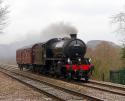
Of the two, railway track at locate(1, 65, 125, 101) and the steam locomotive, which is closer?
railway track at locate(1, 65, 125, 101)

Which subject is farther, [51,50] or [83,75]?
[51,50]

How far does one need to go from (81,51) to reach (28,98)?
11637 millimetres

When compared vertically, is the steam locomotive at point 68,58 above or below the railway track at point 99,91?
above

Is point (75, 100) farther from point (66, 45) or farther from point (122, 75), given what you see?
point (122, 75)

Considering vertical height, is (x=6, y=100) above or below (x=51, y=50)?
below

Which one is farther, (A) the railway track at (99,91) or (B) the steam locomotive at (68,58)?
(B) the steam locomotive at (68,58)

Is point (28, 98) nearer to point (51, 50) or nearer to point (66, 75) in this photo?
point (66, 75)

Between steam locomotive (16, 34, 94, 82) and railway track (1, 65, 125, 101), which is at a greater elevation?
steam locomotive (16, 34, 94, 82)

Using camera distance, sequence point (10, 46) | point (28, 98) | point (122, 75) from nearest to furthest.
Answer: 1. point (28, 98)
2. point (122, 75)
3. point (10, 46)

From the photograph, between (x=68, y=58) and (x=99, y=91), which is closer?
(x=99, y=91)

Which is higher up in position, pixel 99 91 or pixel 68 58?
pixel 68 58

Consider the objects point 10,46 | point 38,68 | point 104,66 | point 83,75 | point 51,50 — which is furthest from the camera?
point 10,46

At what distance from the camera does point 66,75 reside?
26859 millimetres

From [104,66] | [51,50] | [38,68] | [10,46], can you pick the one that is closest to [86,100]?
[51,50]
